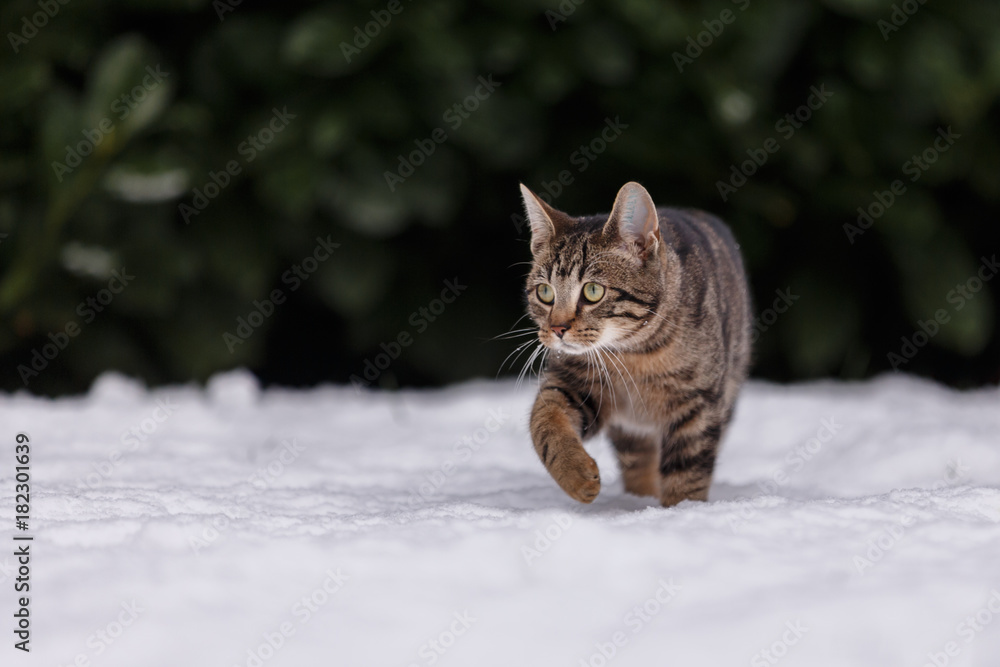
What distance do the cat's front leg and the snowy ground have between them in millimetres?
109

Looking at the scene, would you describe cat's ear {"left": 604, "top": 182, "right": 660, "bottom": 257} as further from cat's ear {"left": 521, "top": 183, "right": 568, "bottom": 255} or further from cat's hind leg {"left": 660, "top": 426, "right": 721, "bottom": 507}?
cat's hind leg {"left": 660, "top": 426, "right": 721, "bottom": 507}

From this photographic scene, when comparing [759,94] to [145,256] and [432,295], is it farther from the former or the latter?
[145,256]

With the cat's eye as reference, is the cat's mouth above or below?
below

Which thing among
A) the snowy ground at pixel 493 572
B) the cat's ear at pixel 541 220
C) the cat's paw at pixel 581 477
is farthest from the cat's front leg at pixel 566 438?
the cat's ear at pixel 541 220

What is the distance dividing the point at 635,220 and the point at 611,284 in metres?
0.17

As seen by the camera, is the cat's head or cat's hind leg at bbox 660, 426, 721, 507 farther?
cat's hind leg at bbox 660, 426, 721, 507

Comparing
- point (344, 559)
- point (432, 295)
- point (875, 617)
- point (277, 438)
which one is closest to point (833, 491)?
point (875, 617)

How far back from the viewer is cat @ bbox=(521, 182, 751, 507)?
7.82 ft

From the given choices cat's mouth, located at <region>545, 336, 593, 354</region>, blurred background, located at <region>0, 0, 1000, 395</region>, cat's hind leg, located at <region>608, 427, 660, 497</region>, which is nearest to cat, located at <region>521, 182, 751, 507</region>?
cat's mouth, located at <region>545, 336, 593, 354</region>

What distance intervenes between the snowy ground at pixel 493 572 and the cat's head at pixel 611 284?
0.44 meters

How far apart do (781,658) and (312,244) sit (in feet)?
10.5

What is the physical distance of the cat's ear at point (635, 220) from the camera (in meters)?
2.35

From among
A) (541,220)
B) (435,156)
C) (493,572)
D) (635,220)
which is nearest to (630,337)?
(635,220)

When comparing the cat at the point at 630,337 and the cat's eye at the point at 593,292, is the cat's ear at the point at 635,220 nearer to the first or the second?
the cat at the point at 630,337
